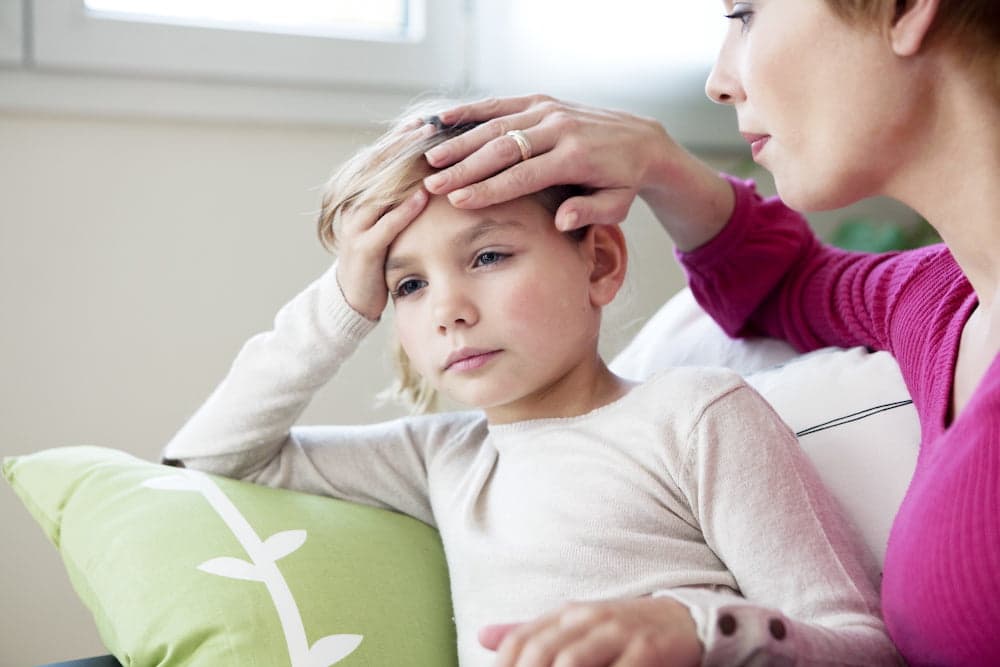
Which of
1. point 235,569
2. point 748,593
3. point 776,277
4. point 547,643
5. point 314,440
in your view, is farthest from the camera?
point 776,277

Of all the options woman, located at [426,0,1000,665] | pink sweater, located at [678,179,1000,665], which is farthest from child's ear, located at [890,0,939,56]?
pink sweater, located at [678,179,1000,665]

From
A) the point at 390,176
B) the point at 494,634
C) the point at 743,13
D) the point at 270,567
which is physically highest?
the point at 743,13

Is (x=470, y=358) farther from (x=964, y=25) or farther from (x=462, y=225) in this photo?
(x=964, y=25)

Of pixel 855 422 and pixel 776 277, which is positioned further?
pixel 776 277

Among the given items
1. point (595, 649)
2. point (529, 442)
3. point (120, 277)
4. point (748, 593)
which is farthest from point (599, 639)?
point (120, 277)

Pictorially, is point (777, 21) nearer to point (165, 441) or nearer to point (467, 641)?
point (467, 641)

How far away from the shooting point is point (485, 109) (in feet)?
3.76

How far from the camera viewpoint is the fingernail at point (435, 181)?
1034 mm

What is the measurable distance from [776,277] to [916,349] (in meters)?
0.33

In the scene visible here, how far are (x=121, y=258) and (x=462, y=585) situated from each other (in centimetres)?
103

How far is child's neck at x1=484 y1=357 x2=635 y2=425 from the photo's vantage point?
1100mm

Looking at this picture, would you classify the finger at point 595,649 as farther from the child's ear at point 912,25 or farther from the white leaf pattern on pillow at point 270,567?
the child's ear at point 912,25

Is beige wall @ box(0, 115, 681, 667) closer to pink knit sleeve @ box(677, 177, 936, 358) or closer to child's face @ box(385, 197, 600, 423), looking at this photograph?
pink knit sleeve @ box(677, 177, 936, 358)

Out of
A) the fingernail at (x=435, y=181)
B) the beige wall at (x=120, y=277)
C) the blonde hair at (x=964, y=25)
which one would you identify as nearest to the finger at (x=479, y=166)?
the fingernail at (x=435, y=181)
